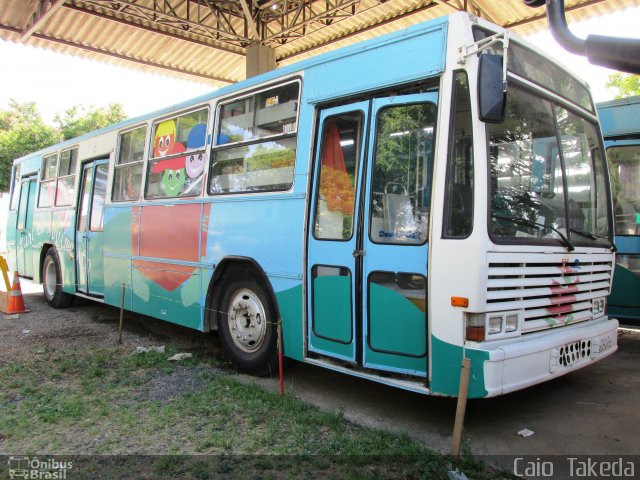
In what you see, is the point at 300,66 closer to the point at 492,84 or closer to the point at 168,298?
the point at 492,84

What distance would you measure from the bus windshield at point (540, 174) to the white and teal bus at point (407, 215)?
0.06 feet

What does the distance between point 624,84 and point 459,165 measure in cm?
1596

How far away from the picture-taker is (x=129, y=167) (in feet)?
24.2

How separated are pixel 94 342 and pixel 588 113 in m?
6.43

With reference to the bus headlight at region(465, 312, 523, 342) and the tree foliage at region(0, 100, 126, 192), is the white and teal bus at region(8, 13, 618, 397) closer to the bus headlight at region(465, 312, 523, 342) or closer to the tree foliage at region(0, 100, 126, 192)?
the bus headlight at region(465, 312, 523, 342)

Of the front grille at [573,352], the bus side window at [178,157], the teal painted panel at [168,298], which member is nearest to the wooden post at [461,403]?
the front grille at [573,352]

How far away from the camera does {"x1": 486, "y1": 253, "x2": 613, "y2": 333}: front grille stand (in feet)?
11.5

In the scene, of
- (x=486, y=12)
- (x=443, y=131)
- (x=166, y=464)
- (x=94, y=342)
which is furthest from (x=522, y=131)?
(x=486, y=12)

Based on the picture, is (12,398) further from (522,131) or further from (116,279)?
(522,131)

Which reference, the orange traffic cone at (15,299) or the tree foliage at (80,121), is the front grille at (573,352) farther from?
the tree foliage at (80,121)

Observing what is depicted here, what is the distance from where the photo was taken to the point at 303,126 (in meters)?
4.70

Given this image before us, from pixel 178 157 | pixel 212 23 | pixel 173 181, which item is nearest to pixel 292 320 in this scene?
pixel 173 181

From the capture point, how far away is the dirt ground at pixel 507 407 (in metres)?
3.72

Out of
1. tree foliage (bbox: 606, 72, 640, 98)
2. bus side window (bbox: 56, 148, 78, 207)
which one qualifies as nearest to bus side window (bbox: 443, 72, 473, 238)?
bus side window (bbox: 56, 148, 78, 207)
